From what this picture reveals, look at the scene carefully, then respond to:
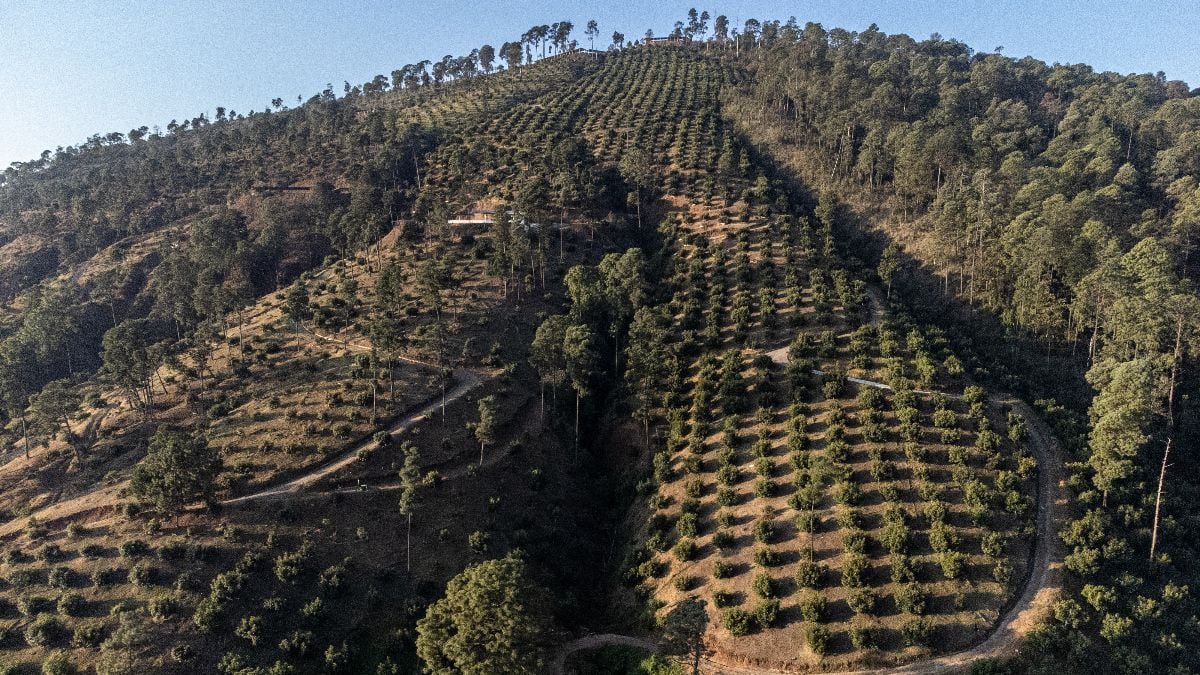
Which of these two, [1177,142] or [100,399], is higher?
[1177,142]

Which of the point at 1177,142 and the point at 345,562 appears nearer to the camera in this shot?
the point at 345,562

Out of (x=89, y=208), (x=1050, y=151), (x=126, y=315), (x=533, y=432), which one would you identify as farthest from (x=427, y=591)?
(x=89, y=208)

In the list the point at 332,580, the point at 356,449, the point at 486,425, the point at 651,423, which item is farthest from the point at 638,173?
the point at 332,580

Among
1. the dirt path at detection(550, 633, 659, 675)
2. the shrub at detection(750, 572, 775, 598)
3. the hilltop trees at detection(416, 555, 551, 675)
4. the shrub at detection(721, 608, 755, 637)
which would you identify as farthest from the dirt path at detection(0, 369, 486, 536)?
the shrub at detection(750, 572, 775, 598)

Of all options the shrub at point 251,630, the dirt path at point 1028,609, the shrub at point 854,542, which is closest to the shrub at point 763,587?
the dirt path at point 1028,609

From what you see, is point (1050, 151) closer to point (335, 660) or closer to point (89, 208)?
point (335, 660)

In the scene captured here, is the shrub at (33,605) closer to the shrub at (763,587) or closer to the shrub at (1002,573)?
the shrub at (763,587)

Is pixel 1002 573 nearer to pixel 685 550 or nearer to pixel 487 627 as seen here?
pixel 685 550
